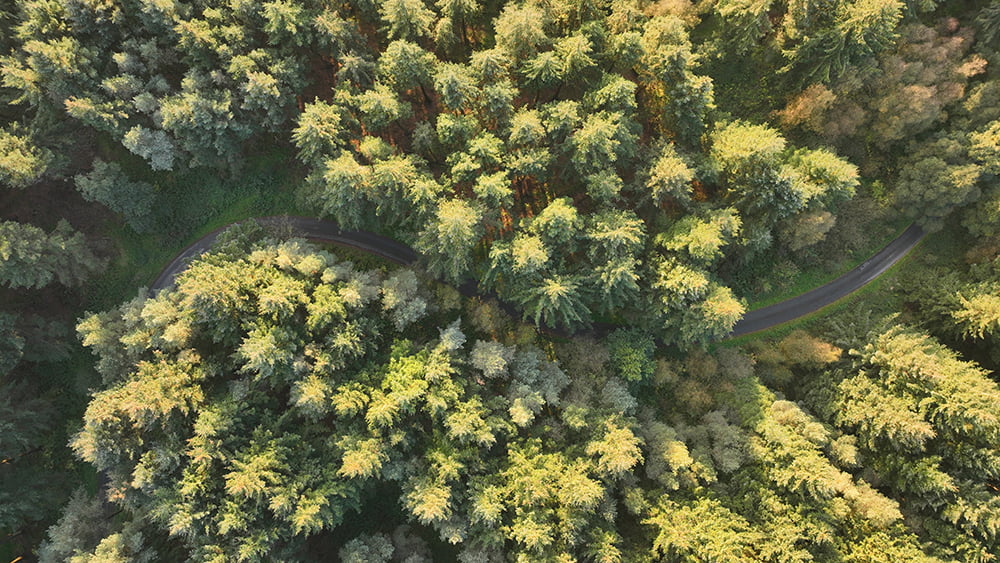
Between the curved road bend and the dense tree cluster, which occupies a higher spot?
the dense tree cluster

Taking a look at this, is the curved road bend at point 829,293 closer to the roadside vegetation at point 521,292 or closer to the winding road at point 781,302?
the winding road at point 781,302

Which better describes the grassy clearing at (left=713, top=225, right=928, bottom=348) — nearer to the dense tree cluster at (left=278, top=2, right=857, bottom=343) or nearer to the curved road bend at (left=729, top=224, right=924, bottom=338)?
the curved road bend at (left=729, top=224, right=924, bottom=338)

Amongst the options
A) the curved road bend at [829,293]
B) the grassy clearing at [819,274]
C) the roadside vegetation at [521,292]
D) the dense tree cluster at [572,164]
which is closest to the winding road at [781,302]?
the curved road bend at [829,293]

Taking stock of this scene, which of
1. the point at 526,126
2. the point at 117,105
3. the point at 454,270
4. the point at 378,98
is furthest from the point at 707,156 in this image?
the point at 117,105

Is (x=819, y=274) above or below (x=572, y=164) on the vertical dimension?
below

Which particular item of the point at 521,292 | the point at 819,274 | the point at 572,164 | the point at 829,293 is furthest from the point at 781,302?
the point at 521,292

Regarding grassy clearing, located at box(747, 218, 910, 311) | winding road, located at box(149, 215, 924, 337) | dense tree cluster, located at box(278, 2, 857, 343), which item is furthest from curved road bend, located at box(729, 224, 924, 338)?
dense tree cluster, located at box(278, 2, 857, 343)

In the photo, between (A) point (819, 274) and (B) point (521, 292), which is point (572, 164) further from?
(A) point (819, 274)

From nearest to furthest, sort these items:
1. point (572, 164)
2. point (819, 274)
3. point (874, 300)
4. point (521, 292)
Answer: point (521, 292)
point (572, 164)
point (874, 300)
point (819, 274)
